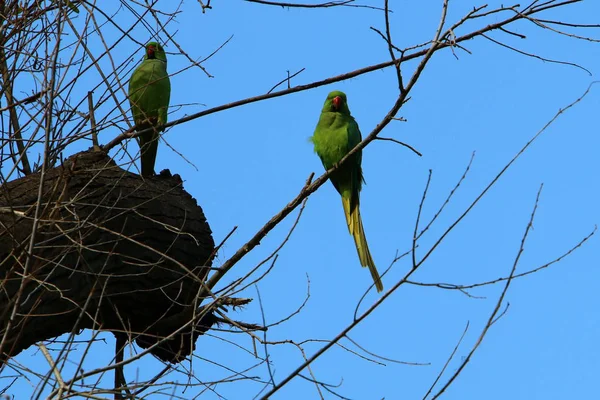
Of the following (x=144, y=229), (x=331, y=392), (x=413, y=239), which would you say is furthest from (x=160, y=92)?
(x=413, y=239)

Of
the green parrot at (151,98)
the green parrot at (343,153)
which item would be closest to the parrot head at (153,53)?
the green parrot at (151,98)

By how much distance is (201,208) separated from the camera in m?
3.94

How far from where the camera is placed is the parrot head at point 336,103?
552 cm

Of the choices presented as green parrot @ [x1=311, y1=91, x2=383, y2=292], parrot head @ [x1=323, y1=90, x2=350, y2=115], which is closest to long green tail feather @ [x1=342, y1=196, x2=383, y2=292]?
green parrot @ [x1=311, y1=91, x2=383, y2=292]

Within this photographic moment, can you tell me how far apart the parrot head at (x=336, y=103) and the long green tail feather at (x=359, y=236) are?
64 cm

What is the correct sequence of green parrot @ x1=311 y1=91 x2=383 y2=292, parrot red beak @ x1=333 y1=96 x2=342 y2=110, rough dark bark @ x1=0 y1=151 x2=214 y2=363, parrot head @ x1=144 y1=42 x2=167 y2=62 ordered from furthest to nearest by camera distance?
parrot red beak @ x1=333 y1=96 x2=342 y2=110 < parrot head @ x1=144 y1=42 x2=167 y2=62 < green parrot @ x1=311 y1=91 x2=383 y2=292 < rough dark bark @ x1=0 y1=151 x2=214 y2=363

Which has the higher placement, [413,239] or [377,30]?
[377,30]

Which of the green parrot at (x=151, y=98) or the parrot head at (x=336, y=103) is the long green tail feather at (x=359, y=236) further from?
the green parrot at (x=151, y=98)

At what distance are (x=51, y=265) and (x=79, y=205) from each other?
0.94ft

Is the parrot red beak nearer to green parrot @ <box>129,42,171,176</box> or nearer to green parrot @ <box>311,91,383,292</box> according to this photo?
green parrot @ <box>311,91,383,292</box>

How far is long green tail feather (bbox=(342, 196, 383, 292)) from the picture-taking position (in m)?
4.74

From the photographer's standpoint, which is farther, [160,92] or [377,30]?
[160,92]

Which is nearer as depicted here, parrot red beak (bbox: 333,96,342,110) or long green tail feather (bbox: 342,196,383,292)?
long green tail feather (bbox: 342,196,383,292)

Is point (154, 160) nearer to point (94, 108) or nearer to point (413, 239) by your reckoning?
point (94, 108)
